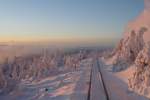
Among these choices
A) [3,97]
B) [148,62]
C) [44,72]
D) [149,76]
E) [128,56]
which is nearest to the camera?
[149,76]

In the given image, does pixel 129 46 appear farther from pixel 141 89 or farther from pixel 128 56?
pixel 141 89

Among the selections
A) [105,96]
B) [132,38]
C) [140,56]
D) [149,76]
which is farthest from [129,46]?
[105,96]

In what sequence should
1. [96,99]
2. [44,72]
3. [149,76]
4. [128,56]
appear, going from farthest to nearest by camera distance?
1. [44,72]
2. [128,56]
3. [149,76]
4. [96,99]

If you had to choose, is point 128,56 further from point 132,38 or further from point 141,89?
point 141,89

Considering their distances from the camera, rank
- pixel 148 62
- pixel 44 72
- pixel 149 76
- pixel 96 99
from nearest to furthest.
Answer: pixel 96 99, pixel 149 76, pixel 148 62, pixel 44 72

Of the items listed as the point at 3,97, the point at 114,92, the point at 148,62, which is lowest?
the point at 3,97

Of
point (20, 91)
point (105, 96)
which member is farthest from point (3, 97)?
point (105, 96)

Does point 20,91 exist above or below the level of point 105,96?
below

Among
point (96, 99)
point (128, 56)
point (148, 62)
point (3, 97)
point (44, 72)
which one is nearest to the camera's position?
point (96, 99)

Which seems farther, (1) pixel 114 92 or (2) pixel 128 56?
(2) pixel 128 56
